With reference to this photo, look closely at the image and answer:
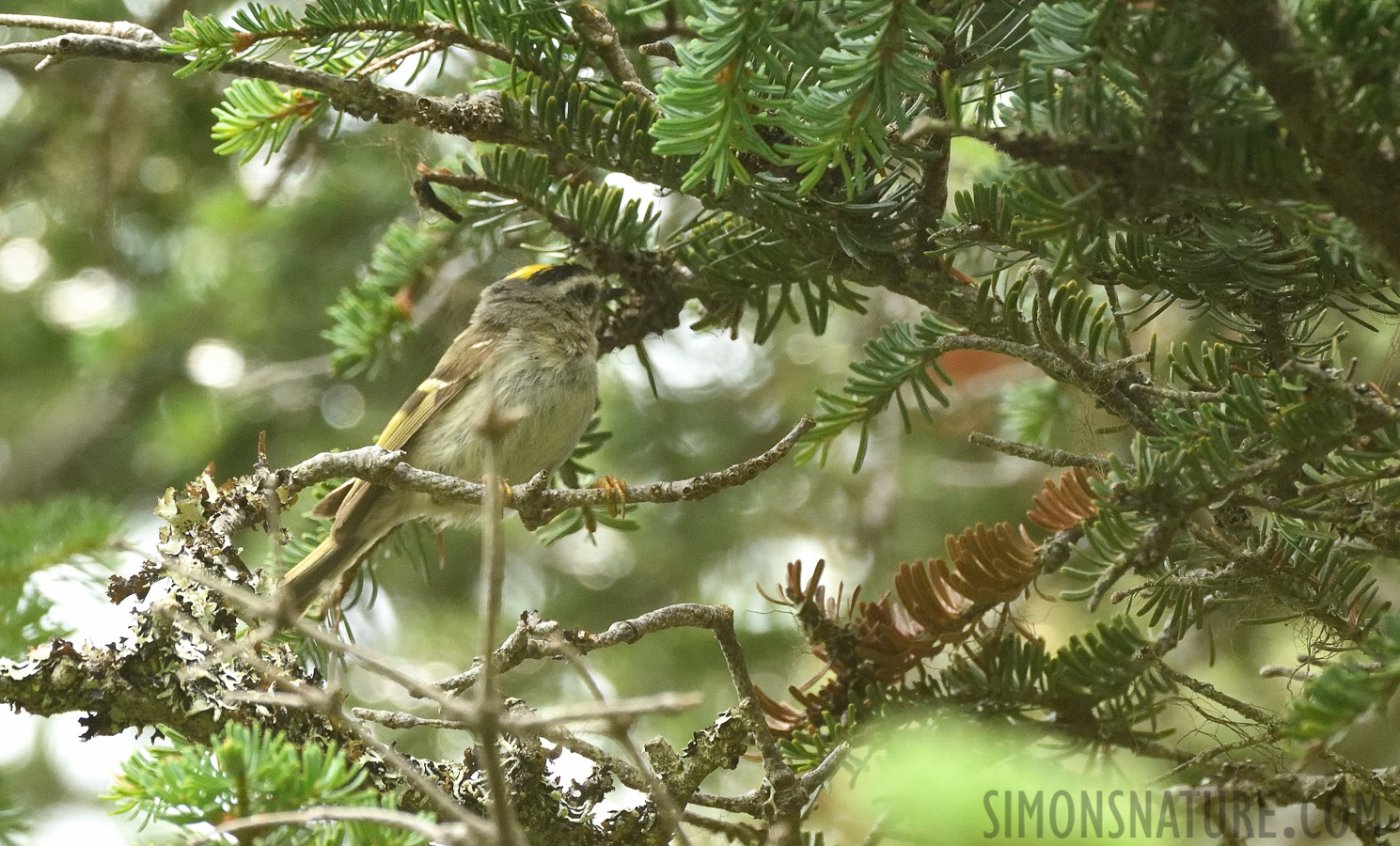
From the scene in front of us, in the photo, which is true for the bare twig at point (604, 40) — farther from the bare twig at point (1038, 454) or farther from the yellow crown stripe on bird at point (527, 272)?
the yellow crown stripe on bird at point (527, 272)

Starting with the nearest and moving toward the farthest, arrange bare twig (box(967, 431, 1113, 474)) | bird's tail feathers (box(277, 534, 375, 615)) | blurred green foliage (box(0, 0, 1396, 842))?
blurred green foliage (box(0, 0, 1396, 842)), bare twig (box(967, 431, 1113, 474)), bird's tail feathers (box(277, 534, 375, 615))

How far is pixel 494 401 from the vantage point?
3586mm

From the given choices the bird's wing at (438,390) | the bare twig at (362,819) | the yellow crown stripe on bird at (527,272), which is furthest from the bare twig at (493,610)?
the yellow crown stripe on bird at (527,272)

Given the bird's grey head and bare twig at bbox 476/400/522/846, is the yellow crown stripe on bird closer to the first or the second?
the bird's grey head

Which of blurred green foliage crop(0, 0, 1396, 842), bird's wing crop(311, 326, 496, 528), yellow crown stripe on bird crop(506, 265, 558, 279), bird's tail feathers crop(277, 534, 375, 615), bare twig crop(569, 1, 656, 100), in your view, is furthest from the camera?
yellow crown stripe on bird crop(506, 265, 558, 279)

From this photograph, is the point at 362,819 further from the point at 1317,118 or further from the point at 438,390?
the point at 438,390

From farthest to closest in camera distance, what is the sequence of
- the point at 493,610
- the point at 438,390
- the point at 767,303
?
the point at 438,390, the point at 767,303, the point at 493,610

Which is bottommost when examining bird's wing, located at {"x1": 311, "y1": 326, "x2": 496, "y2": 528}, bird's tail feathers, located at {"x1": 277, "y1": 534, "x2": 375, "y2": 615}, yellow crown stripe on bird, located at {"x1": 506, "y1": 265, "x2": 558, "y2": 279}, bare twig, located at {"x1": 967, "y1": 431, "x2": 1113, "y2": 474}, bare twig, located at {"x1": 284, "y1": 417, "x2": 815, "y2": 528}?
bare twig, located at {"x1": 967, "y1": 431, "x2": 1113, "y2": 474}

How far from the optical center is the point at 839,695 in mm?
2400

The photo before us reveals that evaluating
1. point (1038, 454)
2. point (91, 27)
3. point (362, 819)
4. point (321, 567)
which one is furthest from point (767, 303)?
point (321, 567)

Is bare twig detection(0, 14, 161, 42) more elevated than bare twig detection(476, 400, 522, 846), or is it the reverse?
bare twig detection(0, 14, 161, 42)

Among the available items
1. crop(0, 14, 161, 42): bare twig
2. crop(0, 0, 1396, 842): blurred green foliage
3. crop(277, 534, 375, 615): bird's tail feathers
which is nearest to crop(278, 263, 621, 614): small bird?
crop(277, 534, 375, 615): bird's tail feathers

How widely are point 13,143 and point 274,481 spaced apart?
382cm

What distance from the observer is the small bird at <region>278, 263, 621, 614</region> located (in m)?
3.62
